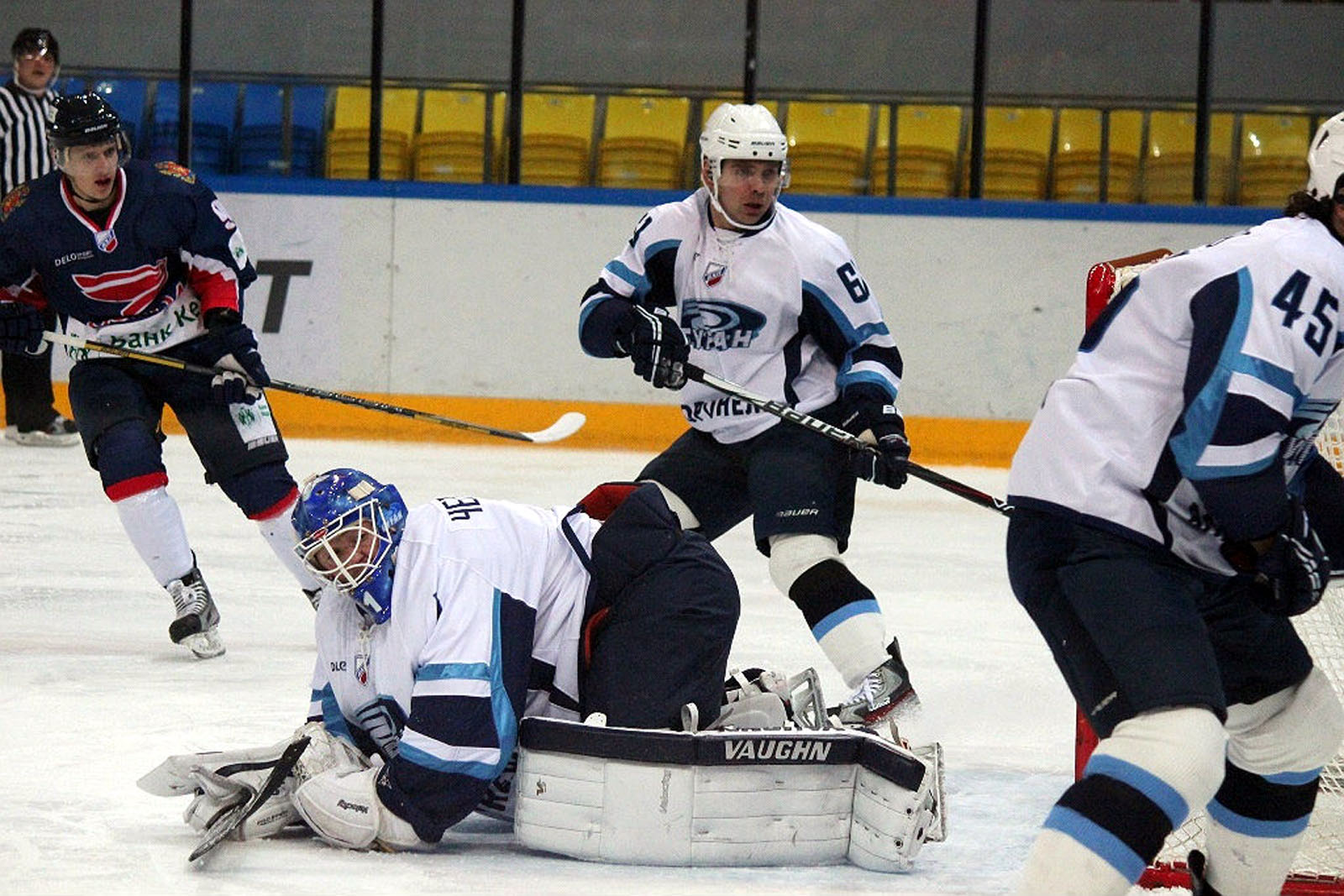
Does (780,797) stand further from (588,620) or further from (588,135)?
(588,135)

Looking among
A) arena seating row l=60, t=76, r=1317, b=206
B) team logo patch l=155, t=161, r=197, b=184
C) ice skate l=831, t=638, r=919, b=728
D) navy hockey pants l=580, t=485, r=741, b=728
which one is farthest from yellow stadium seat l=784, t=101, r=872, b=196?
navy hockey pants l=580, t=485, r=741, b=728

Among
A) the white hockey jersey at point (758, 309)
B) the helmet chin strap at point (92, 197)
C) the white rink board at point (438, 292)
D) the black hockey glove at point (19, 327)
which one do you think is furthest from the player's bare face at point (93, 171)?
the white rink board at point (438, 292)

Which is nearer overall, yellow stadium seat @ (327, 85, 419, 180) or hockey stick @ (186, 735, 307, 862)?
hockey stick @ (186, 735, 307, 862)

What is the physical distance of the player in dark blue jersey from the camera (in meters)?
3.81

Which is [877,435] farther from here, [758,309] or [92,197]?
[92,197]

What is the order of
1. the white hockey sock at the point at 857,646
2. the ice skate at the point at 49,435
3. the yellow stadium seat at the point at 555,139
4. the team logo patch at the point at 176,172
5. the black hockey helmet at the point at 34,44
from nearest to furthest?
1. the white hockey sock at the point at 857,646
2. the team logo patch at the point at 176,172
3. the black hockey helmet at the point at 34,44
4. the ice skate at the point at 49,435
5. the yellow stadium seat at the point at 555,139

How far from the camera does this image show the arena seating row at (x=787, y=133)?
25.4ft

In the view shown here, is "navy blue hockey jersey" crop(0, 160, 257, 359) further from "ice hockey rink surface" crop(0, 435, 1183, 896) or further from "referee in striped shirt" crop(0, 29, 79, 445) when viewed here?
"referee in striped shirt" crop(0, 29, 79, 445)

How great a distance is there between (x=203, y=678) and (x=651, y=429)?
3.67 meters

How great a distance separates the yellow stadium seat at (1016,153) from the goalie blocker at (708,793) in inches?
212

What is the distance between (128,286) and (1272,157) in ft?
17.2

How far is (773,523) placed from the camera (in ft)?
10.5

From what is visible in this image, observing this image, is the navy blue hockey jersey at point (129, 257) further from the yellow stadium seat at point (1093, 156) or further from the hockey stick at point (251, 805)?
the yellow stadium seat at point (1093, 156)

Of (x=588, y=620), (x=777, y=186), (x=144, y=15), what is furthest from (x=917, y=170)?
(x=588, y=620)
